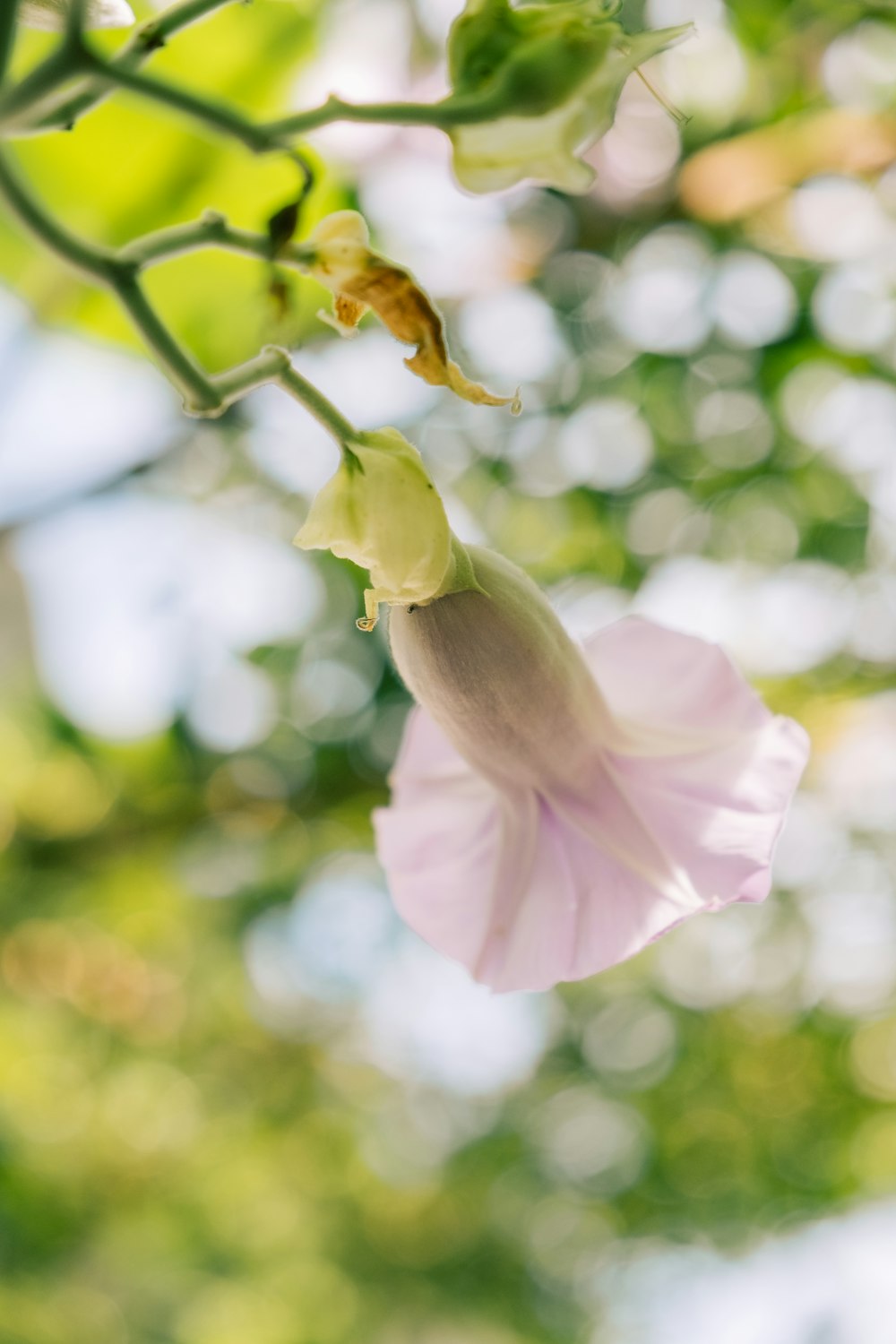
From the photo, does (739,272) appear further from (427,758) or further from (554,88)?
(554,88)

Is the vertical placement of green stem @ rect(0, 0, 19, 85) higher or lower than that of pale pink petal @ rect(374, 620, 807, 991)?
higher

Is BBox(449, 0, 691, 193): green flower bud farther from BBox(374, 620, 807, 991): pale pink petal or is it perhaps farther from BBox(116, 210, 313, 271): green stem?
BBox(374, 620, 807, 991): pale pink petal

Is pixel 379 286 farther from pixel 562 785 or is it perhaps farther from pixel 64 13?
pixel 562 785

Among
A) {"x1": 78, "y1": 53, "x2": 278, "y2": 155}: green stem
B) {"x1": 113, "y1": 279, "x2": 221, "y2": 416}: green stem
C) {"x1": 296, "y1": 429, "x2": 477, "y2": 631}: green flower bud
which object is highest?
{"x1": 78, "y1": 53, "x2": 278, "y2": 155}: green stem

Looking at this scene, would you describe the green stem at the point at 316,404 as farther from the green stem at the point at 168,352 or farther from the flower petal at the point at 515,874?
the flower petal at the point at 515,874

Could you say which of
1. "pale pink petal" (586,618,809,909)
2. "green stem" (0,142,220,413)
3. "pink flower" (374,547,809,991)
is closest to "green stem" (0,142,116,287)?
"green stem" (0,142,220,413)

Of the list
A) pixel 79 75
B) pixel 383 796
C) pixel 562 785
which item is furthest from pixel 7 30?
pixel 383 796

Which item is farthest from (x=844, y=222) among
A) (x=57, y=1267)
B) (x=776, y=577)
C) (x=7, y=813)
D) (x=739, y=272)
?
(x=57, y=1267)
